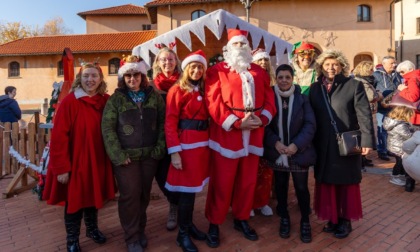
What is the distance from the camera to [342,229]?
315 cm

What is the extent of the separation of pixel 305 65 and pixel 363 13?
21.0m

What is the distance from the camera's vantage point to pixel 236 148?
287 cm

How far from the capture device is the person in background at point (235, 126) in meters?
2.84

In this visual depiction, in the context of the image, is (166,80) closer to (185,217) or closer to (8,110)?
(185,217)

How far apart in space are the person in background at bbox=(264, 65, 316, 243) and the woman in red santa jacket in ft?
2.41

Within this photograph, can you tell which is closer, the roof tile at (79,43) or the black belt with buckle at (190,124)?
the black belt with buckle at (190,124)

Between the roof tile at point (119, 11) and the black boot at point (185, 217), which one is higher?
the roof tile at point (119, 11)

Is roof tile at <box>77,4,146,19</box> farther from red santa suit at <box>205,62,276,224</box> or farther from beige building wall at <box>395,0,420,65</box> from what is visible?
red santa suit at <box>205,62,276,224</box>

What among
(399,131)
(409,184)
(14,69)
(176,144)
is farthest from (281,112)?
(14,69)

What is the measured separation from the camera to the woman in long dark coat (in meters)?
2.95

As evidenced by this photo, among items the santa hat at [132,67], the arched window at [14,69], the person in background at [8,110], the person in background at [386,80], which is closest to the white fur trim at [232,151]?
the santa hat at [132,67]

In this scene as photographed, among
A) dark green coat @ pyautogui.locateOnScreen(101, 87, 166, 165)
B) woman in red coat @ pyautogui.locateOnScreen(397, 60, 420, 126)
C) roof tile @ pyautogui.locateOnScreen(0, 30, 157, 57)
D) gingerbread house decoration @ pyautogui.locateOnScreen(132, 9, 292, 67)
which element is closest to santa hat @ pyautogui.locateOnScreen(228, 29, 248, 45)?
dark green coat @ pyautogui.locateOnScreen(101, 87, 166, 165)

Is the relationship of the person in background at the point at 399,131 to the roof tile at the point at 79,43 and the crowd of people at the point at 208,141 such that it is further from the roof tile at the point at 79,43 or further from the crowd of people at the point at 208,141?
the roof tile at the point at 79,43

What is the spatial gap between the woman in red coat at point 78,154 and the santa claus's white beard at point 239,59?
134 cm
